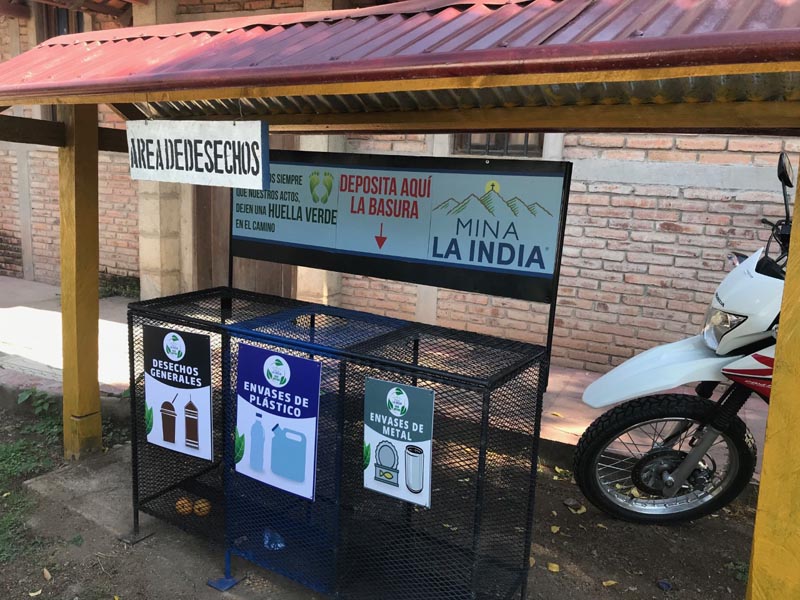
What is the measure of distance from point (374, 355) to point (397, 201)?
3.64 ft

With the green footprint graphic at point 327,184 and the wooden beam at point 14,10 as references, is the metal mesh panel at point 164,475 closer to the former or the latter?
the green footprint graphic at point 327,184

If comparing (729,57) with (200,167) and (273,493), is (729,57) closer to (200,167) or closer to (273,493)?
(200,167)

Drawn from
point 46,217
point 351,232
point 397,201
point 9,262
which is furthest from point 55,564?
point 9,262

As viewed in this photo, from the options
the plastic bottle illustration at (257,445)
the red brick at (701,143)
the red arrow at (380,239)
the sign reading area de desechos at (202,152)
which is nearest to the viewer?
the sign reading area de desechos at (202,152)

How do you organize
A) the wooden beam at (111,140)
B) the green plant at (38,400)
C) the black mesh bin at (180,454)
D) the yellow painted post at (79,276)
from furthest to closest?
the green plant at (38,400)
the wooden beam at (111,140)
the yellow painted post at (79,276)
the black mesh bin at (180,454)

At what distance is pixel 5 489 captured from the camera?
400cm

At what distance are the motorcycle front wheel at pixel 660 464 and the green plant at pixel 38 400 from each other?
395 cm

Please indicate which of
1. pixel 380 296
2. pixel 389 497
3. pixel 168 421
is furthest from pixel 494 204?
pixel 380 296

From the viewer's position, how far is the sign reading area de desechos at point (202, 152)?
9.32 ft

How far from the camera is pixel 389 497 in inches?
115

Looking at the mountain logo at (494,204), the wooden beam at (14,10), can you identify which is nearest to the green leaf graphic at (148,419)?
the mountain logo at (494,204)

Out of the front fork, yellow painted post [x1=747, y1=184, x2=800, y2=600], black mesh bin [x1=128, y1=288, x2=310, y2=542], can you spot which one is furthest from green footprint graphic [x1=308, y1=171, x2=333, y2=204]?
yellow painted post [x1=747, y1=184, x2=800, y2=600]

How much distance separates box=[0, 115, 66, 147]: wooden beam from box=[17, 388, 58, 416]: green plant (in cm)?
214

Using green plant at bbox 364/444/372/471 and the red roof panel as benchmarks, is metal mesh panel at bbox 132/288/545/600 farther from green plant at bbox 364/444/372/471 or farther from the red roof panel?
the red roof panel
